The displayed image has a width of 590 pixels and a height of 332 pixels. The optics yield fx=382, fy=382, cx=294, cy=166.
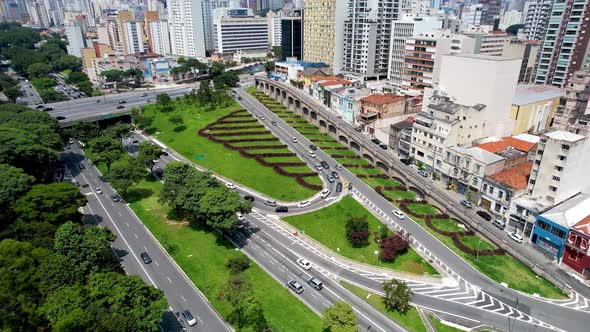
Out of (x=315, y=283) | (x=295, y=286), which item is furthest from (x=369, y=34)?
(x=295, y=286)

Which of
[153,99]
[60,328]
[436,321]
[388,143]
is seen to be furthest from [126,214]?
[153,99]

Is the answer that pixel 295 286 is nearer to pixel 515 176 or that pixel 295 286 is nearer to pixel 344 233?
pixel 344 233

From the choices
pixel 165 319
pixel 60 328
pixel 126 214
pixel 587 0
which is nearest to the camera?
pixel 60 328

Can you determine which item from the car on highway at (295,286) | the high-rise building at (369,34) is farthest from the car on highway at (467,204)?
the high-rise building at (369,34)

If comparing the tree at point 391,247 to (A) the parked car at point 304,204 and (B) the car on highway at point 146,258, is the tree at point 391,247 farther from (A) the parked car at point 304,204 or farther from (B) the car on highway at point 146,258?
(B) the car on highway at point 146,258

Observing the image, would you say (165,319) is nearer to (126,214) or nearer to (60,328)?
(60,328)

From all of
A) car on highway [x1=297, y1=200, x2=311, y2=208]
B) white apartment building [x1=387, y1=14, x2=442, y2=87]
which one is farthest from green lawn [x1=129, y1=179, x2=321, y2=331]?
white apartment building [x1=387, y1=14, x2=442, y2=87]
